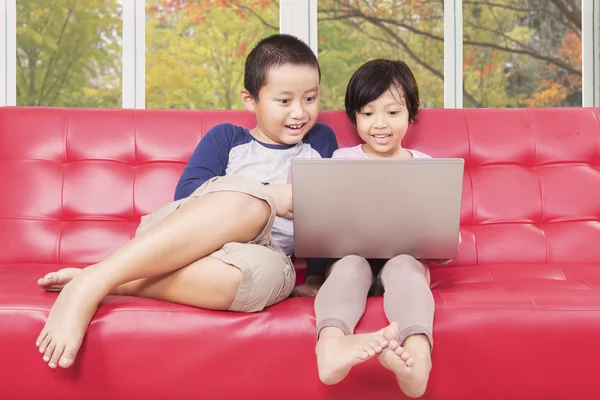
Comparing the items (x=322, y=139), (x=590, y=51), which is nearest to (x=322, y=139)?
(x=322, y=139)

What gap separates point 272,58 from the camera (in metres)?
1.87

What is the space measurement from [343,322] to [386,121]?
2.44 ft

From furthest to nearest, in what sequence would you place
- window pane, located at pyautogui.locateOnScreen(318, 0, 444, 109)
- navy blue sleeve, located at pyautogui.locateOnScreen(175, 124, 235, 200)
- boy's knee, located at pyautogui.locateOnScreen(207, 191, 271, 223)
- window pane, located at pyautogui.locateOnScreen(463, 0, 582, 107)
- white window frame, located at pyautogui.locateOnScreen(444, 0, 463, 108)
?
window pane, located at pyautogui.locateOnScreen(463, 0, 582, 107) → window pane, located at pyautogui.locateOnScreen(318, 0, 444, 109) → white window frame, located at pyautogui.locateOnScreen(444, 0, 463, 108) → navy blue sleeve, located at pyautogui.locateOnScreen(175, 124, 235, 200) → boy's knee, located at pyautogui.locateOnScreen(207, 191, 271, 223)

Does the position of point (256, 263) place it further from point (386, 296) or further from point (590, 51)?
point (590, 51)

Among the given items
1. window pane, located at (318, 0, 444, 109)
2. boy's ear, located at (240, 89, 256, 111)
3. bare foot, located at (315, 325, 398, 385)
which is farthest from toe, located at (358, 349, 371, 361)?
window pane, located at (318, 0, 444, 109)

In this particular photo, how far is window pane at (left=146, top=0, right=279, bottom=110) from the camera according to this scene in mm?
4133

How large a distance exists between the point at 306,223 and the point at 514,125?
37.4 inches

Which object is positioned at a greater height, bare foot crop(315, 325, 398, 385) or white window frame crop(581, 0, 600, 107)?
white window frame crop(581, 0, 600, 107)

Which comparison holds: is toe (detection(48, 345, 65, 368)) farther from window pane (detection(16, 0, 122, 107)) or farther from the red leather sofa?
window pane (detection(16, 0, 122, 107))

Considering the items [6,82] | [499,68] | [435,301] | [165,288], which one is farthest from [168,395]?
[499,68]

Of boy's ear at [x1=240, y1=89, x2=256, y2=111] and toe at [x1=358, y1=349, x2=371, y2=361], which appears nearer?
toe at [x1=358, y1=349, x2=371, y2=361]

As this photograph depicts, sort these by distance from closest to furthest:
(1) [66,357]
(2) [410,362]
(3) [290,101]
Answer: (2) [410,362] < (1) [66,357] < (3) [290,101]

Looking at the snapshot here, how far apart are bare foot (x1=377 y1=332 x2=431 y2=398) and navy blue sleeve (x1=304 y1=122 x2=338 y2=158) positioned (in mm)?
793

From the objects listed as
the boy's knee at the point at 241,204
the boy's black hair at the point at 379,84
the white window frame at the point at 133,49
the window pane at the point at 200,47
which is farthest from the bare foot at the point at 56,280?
the window pane at the point at 200,47
